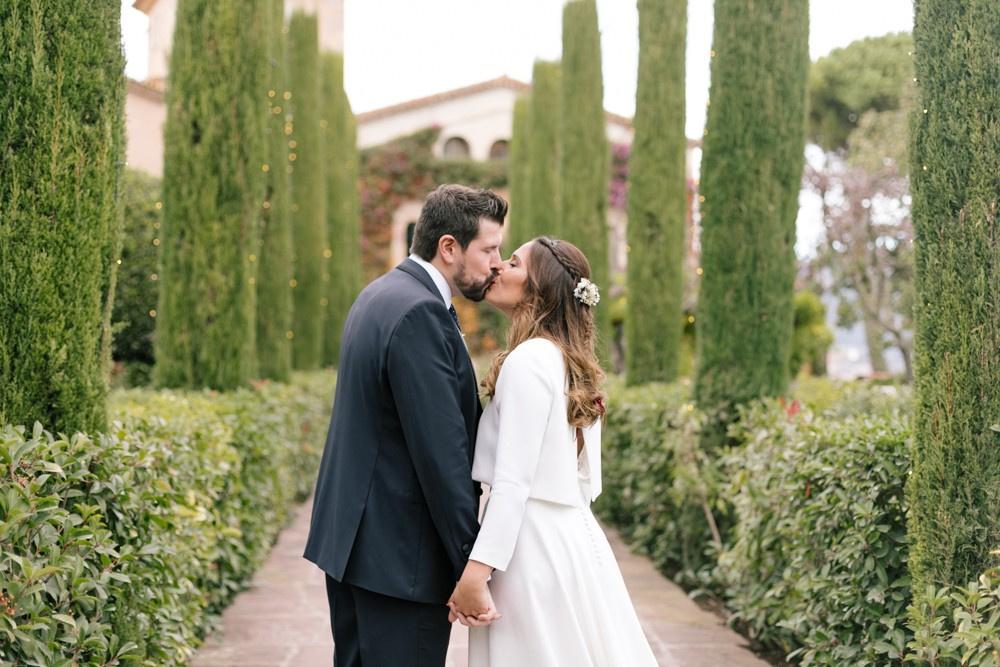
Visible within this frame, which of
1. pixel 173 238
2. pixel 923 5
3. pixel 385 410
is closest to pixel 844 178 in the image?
pixel 173 238

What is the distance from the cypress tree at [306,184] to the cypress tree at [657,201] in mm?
5181

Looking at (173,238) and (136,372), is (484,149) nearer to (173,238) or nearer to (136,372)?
(136,372)

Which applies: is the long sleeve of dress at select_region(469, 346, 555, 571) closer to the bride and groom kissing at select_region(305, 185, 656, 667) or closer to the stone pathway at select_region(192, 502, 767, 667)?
the bride and groom kissing at select_region(305, 185, 656, 667)

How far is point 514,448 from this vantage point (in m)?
2.83

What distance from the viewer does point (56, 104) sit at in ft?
12.5

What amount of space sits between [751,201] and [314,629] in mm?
3860

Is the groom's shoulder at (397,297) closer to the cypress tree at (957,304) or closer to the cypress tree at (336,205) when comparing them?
the cypress tree at (957,304)

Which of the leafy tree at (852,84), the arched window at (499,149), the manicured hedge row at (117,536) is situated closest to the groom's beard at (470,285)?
the manicured hedge row at (117,536)

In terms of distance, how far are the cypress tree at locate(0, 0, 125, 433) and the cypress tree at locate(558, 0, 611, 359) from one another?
1090cm

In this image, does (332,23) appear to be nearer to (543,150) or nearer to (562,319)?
(543,150)

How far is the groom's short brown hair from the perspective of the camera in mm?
2988

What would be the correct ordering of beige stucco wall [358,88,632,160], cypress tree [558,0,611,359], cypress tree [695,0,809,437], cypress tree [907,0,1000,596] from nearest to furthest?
cypress tree [907,0,1000,596], cypress tree [695,0,809,437], cypress tree [558,0,611,359], beige stucco wall [358,88,632,160]

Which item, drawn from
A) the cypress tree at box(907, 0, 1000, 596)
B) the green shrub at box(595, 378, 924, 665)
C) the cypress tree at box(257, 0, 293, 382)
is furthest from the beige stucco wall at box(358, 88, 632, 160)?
the cypress tree at box(907, 0, 1000, 596)

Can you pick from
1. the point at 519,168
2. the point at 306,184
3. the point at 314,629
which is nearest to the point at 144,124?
the point at 306,184
